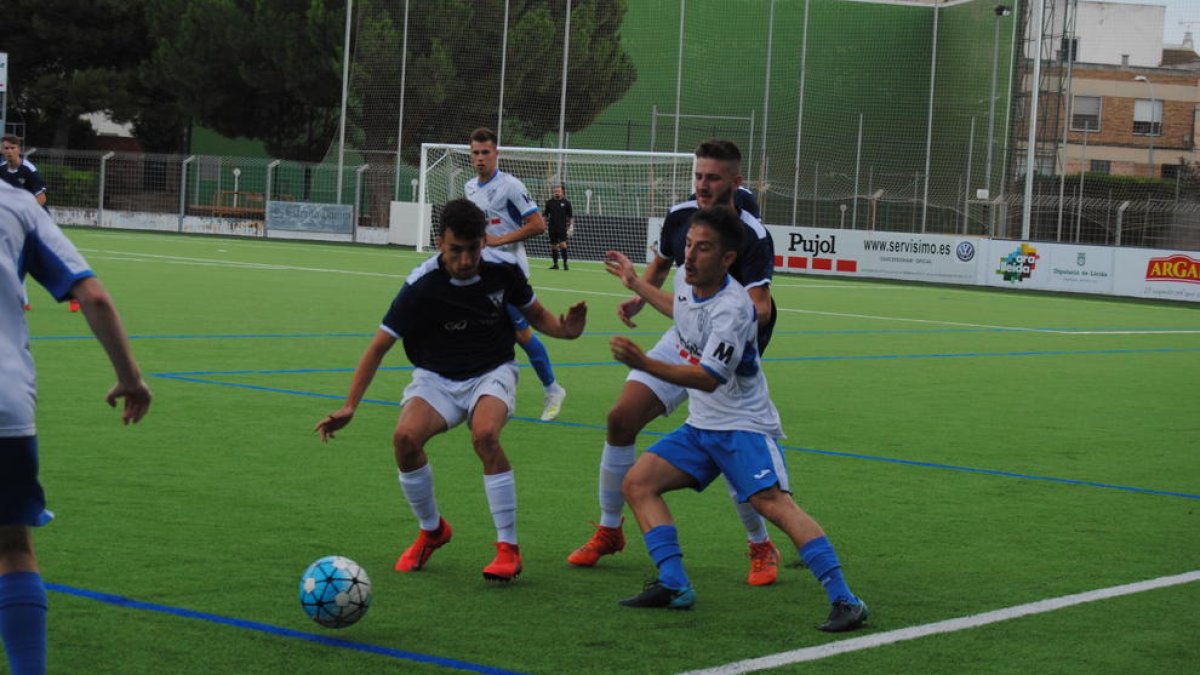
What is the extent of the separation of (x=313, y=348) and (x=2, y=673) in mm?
11021

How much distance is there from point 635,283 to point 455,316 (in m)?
0.82

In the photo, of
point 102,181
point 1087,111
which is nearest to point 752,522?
point 102,181

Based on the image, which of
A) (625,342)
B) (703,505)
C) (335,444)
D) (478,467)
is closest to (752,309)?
(625,342)

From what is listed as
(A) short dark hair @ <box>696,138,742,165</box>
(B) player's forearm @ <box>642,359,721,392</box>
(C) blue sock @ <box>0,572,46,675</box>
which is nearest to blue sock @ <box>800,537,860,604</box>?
(B) player's forearm @ <box>642,359,721,392</box>

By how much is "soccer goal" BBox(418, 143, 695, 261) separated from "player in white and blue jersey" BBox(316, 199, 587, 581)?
3332 cm

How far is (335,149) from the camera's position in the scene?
50719 millimetres

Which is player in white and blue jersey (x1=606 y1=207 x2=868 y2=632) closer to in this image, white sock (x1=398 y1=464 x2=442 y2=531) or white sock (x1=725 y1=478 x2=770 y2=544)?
white sock (x1=725 y1=478 x2=770 y2=544)

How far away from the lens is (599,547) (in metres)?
6.84

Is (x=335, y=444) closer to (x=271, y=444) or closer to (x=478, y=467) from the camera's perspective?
(x=271, y=444)

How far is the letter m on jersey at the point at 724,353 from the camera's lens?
587cm

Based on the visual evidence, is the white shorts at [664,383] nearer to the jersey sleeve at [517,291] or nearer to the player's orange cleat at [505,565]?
the jersey sleeve at [517,291]

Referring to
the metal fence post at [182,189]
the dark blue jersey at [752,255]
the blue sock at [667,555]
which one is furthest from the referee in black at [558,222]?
the blue sock at [667,555]

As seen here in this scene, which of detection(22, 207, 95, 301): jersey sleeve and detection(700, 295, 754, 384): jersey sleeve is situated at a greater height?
detection(22, 207, 95, 301): jersey sleeve

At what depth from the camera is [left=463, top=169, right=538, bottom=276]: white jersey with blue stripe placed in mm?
13117
